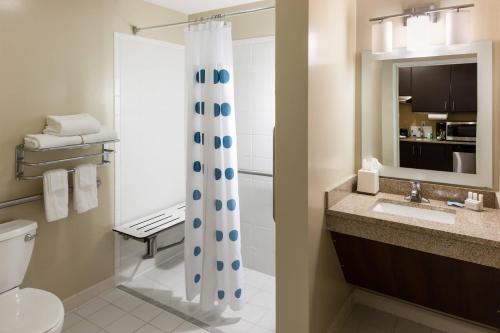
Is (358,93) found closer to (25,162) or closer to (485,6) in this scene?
(485,6)

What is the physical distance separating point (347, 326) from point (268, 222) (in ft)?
3.35

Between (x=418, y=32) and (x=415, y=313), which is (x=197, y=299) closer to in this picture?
(x=415, y=313)

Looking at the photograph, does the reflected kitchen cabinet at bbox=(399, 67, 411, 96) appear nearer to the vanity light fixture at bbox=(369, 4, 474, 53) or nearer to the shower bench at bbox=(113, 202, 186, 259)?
the vanity light fixture at bbox=(369, 4, 474, 53)

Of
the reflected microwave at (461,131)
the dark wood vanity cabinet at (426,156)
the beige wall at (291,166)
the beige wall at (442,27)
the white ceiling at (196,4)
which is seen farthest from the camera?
the white ceiling at (196,4)

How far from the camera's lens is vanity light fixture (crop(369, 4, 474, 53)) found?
205 centimetres

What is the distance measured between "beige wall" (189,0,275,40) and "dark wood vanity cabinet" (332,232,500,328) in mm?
1745

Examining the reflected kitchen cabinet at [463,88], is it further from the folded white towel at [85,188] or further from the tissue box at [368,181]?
the folded white towel at [85,188]

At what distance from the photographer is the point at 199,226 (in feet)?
8.13

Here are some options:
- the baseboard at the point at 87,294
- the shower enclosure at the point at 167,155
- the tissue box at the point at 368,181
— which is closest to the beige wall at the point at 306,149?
the tissue box at the point at 368,181

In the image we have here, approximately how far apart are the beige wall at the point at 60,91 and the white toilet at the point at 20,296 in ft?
0.75

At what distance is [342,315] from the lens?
94.7 inches

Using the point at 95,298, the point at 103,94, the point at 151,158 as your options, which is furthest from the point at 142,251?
the point at 103,94

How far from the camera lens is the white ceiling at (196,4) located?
2932mm

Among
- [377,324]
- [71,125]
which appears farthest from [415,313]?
[71,125]
